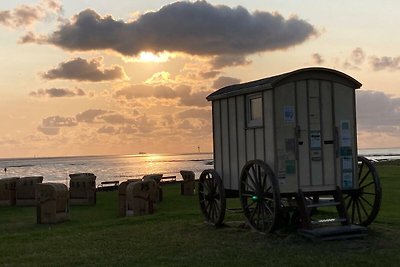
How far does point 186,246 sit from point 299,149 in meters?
3.51

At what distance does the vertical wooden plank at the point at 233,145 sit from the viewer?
1453 cm

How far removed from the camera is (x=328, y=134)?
1320 cm

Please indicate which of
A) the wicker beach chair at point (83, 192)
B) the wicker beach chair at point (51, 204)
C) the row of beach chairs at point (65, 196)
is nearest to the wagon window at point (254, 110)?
the row of beach chairs at point (65, 196)

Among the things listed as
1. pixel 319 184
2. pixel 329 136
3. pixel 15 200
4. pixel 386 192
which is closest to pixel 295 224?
pixel 319 184

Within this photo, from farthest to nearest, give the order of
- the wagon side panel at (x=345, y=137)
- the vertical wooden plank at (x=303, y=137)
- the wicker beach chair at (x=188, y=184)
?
1. the wicker beach chair at (x=188, y=184)
2. the wagon side panel at (x=345, y=137)
3. the vertical wooden plank at (x=303, y=137)

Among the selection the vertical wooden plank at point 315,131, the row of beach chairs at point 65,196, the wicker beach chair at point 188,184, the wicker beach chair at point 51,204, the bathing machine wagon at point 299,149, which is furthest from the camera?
the wicker beach chair at point 188,184

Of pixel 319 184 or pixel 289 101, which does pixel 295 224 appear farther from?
pixel 289 101

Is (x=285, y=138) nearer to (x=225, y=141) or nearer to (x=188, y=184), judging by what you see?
(x=225, y=141)

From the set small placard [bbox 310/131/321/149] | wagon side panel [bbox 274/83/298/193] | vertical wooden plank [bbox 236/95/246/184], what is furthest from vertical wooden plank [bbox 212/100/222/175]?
small placard [bbox 310/131/321/149]

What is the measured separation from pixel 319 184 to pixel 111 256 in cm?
524

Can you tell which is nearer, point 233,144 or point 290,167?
point 290,167

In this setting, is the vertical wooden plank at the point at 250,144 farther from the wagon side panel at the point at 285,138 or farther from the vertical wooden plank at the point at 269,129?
the wagon side panel at the point at 285,138

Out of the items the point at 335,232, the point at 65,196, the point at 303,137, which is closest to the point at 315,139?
the point at 303,137

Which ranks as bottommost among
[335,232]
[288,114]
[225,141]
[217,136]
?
[335,232]
